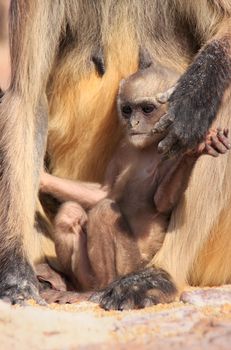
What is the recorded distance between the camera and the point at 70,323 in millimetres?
3625

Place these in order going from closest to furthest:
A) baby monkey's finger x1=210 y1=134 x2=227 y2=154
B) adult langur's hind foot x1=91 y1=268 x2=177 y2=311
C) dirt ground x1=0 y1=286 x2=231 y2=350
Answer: dirt ground x1=0 y1=286 x2=231 y2=350 → baby monkey's finger x1=210 y1=134 x2=227 y2=154 → adult langur's hind foot x1=91 y1=268 x2=177 y2=311

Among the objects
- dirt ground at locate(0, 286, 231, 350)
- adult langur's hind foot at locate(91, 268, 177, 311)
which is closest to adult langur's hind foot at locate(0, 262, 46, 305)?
dirt ground at locate(0, 286, 231, 350)

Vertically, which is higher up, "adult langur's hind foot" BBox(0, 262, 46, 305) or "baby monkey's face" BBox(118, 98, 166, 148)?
"baby monkey's face" BBox(118, 98, 166, 148)

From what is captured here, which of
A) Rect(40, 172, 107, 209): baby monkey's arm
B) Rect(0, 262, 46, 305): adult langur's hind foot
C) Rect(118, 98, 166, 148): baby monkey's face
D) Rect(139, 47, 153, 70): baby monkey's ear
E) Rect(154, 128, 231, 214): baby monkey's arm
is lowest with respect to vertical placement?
Rect(0, 262, 46, 305): adult langur's hind foot

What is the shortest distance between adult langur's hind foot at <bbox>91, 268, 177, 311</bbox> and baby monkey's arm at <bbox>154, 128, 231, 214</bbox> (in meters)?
0.32

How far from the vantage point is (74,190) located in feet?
15.9

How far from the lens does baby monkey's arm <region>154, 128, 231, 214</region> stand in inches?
161

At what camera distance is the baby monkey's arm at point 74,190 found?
483 cm

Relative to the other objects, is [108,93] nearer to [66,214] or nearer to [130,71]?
[130,71]

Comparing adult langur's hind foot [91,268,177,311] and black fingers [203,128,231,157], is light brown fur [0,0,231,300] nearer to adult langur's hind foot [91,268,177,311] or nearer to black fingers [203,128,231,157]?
adult langur's hind foot [91,268,177,311]

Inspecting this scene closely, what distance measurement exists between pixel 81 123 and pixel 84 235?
667mm

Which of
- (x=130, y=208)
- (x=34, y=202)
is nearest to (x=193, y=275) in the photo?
(x=130, y=208)

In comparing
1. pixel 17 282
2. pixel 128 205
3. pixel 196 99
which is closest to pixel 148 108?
pixel 196 99

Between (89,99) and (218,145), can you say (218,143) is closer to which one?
(218,145)
